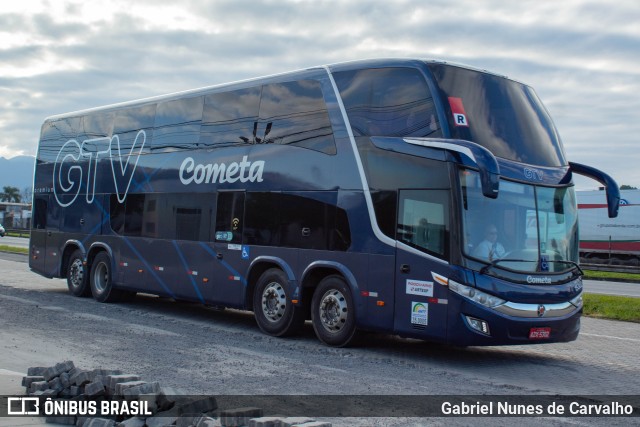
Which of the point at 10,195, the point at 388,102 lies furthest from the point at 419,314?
the point at 10,195

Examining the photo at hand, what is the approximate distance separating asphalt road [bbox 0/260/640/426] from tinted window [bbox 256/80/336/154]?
3.22 meters

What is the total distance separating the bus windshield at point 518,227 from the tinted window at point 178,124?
6713 mm

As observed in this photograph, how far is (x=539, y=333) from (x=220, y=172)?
6591 millimetres

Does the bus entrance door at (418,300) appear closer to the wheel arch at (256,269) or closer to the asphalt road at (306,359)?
the asphalt road at (306,359)

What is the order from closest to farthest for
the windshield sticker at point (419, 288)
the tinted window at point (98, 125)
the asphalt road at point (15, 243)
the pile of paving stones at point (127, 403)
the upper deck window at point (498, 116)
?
the pile of paving stones at point (127, 403), the windshield sticker at point (419, 288), the upper deck window at point (498, 116), the tinted window at point (98, 125), the asphalt road at point (15, 243)

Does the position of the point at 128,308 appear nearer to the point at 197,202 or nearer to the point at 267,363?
the point at 197,202

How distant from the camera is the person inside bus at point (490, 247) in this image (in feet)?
35.6

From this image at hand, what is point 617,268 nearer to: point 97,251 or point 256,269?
point 97,251

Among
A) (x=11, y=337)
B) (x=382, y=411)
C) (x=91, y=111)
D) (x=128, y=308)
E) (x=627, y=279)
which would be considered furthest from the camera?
(x=627, y=279)

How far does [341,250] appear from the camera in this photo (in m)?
12.4

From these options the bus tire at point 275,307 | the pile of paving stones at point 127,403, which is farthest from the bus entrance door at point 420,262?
the pile of paving stones at point 127,403

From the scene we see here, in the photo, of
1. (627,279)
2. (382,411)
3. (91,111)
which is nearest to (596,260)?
(627,279)

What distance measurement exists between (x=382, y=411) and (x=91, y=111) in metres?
14.0

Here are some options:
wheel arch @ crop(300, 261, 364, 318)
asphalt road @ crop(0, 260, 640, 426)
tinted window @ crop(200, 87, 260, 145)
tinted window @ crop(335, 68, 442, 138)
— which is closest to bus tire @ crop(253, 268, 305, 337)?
asphalt road @ crop(0, 260, 640, 426)
